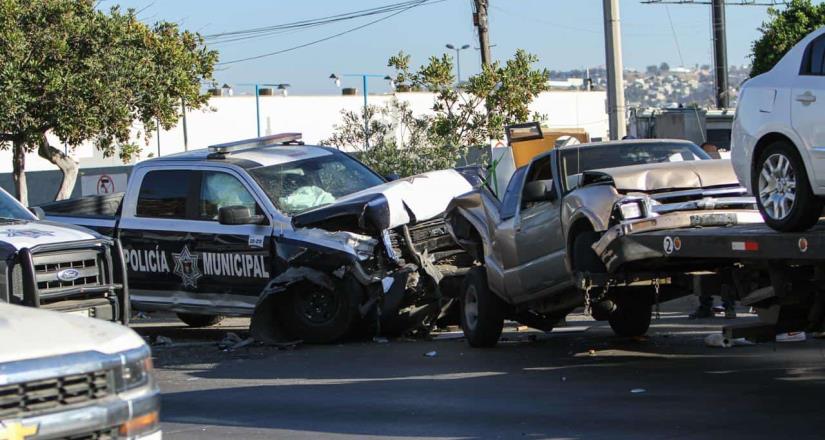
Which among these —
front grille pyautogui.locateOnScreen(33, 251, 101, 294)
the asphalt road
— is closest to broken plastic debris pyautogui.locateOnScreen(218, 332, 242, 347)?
the asphalt road

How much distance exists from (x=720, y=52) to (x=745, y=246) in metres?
36.9

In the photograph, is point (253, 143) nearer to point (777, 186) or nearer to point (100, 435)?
point (777, 186)

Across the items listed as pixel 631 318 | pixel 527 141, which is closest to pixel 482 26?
pixel 527 141

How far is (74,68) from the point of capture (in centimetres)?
2322

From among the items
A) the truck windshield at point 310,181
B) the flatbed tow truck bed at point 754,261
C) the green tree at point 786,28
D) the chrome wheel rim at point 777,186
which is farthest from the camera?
the green tree at point 786,28

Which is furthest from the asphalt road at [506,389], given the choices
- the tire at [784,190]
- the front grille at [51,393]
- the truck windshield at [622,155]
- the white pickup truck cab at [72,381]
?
the front grille at [51,393]

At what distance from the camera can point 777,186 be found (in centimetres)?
850

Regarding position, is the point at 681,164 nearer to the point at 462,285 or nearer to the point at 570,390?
the point at 570,390

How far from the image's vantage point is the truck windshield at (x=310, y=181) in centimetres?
1348

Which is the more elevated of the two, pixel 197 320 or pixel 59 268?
pixel 59 268

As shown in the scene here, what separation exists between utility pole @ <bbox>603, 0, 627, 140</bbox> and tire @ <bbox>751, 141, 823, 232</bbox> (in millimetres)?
9218

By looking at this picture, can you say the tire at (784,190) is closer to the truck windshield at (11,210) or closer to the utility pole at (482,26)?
the truck windshield at (11,210)

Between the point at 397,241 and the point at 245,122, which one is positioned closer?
the point at 397,241

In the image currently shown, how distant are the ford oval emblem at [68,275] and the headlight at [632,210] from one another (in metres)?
4.78
